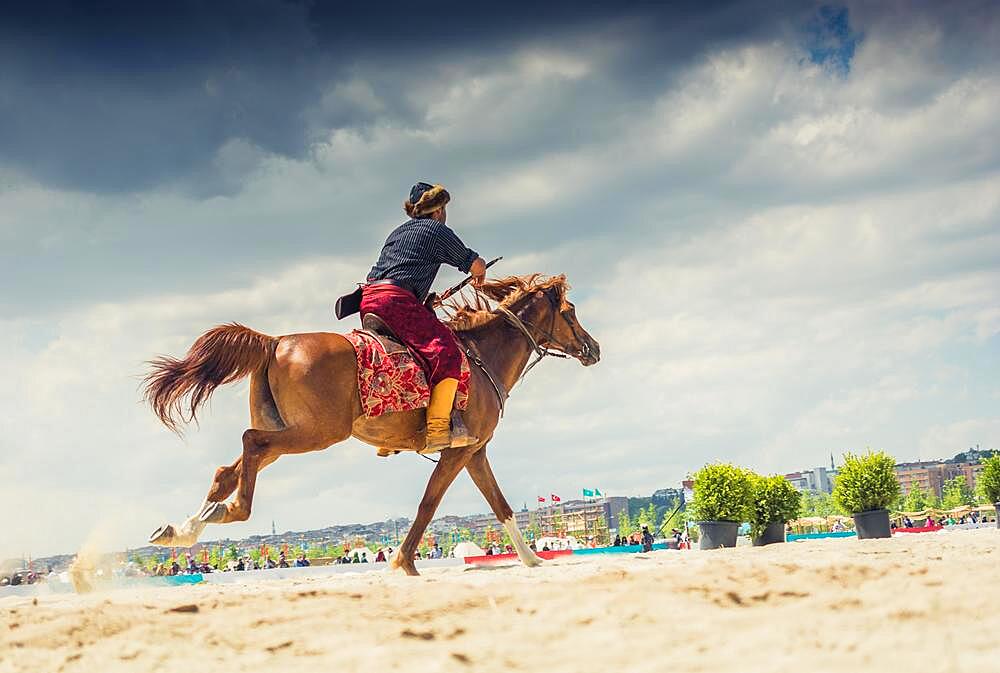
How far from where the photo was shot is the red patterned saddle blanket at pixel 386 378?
28.2ft

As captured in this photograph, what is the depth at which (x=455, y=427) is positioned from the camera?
9109 mm

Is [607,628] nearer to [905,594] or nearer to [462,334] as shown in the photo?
[905,594]

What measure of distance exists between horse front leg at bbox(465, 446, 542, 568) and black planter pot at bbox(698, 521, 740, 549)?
4.67 metres

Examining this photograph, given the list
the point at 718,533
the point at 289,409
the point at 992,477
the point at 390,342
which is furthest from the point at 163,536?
the point at 992,477

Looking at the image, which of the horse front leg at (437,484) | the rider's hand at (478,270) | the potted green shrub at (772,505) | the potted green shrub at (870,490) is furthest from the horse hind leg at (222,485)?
Result: the potted green shrub at (870,490)

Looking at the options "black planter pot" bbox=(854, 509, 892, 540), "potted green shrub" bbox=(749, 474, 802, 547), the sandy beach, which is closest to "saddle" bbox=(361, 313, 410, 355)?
the sandy beach

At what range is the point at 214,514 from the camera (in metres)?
7.82

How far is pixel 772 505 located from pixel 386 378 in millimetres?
7989

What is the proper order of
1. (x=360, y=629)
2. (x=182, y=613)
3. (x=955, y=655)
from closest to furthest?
(x=955, y=655), (x=360, y=629), (x=182, y=613)

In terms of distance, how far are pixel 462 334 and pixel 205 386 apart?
2851mm

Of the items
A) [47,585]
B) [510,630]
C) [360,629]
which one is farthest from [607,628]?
[47,585]

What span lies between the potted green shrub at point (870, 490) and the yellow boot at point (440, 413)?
7.74m

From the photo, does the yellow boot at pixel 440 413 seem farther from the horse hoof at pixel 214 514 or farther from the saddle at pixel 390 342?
the horse hoof at pixel 214 514

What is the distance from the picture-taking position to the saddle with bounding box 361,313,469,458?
8828 millimetres
